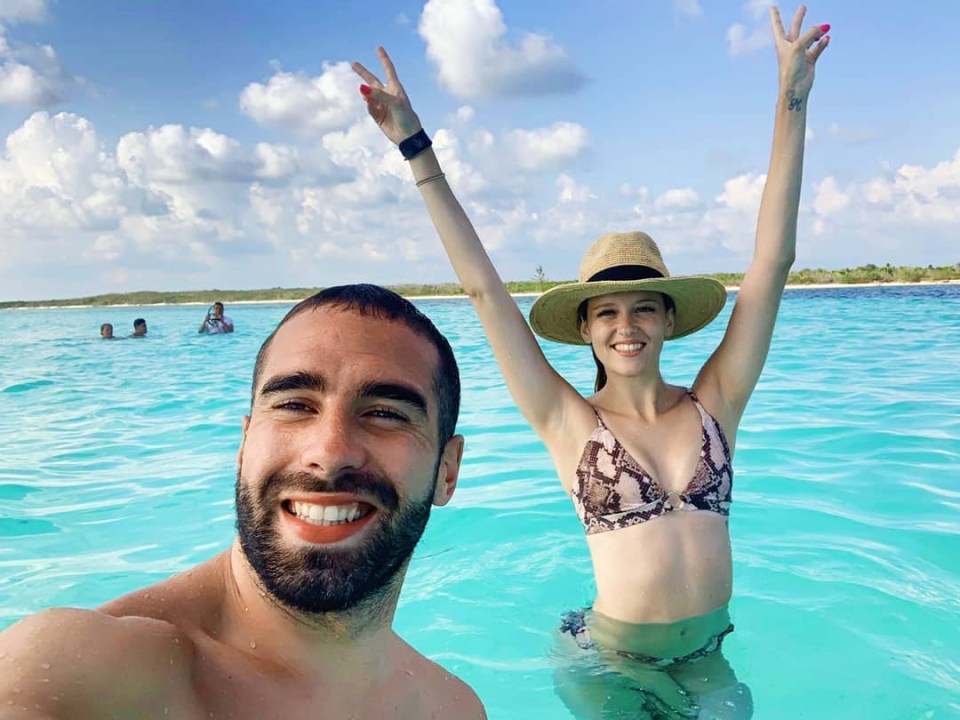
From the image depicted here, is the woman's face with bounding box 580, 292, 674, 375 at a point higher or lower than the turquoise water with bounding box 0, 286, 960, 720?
higher

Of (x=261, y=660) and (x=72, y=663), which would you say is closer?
(x=72, y=663)

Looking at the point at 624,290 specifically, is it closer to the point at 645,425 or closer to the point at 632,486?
the point at 645,425

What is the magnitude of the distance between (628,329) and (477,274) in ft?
2.04

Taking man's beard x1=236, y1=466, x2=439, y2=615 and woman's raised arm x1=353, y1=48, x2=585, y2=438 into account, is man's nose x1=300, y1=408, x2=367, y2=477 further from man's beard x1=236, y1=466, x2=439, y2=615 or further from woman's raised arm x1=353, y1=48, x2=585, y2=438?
woman's raised arm x1=353, y1=48, x2=585, y2=438

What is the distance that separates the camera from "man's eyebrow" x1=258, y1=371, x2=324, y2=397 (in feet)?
5.42

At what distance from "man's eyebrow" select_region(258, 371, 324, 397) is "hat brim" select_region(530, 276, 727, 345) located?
1536 mm

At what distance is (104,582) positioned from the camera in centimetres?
514

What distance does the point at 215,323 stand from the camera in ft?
74.0

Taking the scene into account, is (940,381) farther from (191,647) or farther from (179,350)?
(179,350)

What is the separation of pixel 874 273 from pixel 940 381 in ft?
153

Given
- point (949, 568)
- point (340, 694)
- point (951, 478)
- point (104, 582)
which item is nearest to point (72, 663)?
point (340, 694)

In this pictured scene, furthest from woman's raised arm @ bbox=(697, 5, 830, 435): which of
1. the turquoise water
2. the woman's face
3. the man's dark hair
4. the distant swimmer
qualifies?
the distant swimmer

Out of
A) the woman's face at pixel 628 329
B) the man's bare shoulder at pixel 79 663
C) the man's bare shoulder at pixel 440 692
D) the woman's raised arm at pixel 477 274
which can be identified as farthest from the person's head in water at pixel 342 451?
the woman's face at pixel 628 329

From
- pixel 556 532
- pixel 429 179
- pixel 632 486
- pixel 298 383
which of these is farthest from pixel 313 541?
pixel 556 532
